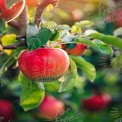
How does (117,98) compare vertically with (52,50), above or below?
below

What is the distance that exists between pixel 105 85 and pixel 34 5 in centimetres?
78

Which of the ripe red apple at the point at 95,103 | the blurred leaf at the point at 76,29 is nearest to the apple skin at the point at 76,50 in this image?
the blurred leaf at the point at 76,29

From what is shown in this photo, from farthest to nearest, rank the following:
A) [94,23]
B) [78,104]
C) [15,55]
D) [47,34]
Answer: [78,104] < [94,23] < [15,55] < [47,34]

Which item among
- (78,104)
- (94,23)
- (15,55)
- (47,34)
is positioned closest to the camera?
(47,34)

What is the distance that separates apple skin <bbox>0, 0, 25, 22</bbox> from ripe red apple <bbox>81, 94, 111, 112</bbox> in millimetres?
806

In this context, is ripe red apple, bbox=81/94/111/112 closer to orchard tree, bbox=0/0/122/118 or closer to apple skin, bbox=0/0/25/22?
orchard tree, bbox=0/0/122/118

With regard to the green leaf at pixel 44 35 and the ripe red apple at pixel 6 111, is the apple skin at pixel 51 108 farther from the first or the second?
the green leaf at pixel 44 35

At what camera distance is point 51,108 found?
1341mm

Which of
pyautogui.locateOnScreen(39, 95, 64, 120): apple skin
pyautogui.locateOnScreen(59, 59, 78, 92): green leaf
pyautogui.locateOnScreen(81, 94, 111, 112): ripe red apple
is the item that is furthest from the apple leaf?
pyautogui.locateOnScreen(81, 94, 111, 112): ripe red apple

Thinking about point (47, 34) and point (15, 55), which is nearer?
point (47, 34)

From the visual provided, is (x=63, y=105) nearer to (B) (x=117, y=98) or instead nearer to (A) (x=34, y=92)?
(B) (x=117, y=98)

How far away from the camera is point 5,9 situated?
89 cm

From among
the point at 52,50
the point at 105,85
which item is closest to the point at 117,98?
the point at 105,85

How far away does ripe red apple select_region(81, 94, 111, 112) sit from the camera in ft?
5.47
